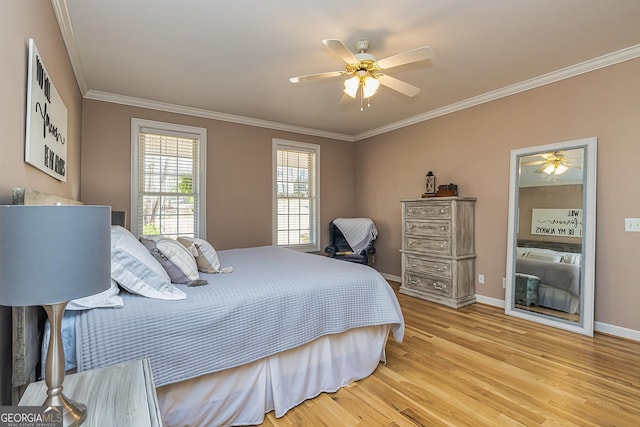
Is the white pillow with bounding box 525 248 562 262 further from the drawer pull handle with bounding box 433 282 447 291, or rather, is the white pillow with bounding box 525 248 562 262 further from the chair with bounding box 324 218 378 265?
the chair with bounding box 324 218 378 265

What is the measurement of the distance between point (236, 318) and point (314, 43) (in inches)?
87.6

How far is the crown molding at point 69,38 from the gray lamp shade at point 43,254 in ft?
6.95

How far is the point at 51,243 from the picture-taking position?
81cm

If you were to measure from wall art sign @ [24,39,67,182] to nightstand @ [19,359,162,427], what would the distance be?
1140mm

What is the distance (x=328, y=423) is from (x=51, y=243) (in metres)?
1.66

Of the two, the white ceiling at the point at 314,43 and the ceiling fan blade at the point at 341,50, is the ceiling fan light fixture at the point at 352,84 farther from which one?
the white ceiling at the point at 314,43

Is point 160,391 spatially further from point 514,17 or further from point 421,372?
point 514,17

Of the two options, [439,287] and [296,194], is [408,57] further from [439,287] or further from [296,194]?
[296,194]

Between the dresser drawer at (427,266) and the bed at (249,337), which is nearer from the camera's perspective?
the bed at (249,337)

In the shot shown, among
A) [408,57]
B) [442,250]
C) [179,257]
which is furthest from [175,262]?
[442,250]

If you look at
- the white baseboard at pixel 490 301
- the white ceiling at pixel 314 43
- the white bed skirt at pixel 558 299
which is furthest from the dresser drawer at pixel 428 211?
the white ceiling at pixel 314 43

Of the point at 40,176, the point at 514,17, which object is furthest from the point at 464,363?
the point at 40,176

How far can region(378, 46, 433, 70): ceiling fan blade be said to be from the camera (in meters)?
2.19

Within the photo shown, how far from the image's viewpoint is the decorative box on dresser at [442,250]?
3848 mm
